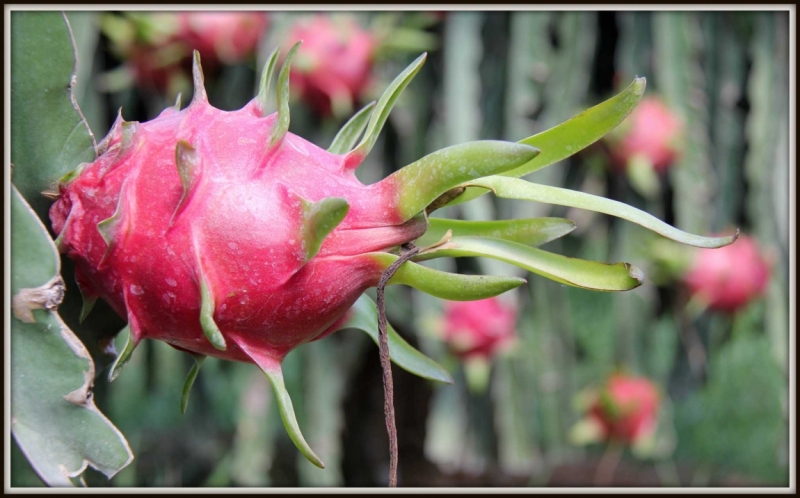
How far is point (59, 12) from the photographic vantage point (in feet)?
1.30

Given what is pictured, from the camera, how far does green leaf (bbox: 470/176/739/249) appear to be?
32 centimetres

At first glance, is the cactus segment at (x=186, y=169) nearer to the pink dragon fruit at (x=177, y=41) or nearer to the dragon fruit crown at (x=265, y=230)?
the dragon fruit crown at (x=265, y=230)

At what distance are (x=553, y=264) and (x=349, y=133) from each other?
0.15 m

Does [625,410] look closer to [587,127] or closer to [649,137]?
[649,137]

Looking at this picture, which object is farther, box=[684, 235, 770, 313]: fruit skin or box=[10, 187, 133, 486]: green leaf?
box=[684, 235, 770, 313]: fruit skin

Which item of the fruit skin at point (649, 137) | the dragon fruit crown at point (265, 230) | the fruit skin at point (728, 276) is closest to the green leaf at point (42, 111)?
the dragon fruit crown at point (265, 230)

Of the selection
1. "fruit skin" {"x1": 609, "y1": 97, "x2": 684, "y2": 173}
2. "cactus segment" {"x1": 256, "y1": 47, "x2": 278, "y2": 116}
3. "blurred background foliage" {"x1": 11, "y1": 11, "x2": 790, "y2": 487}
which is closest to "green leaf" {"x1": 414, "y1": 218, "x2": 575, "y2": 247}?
"cactus segment" {"x1": 256, "y1": 47, "x2": 278, "y2": 116}

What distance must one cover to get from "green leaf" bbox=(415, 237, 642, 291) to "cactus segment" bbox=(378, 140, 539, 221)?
0.03m

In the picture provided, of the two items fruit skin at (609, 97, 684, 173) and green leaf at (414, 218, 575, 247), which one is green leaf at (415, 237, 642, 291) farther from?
fruit skin at (609, 97, 684, 173)

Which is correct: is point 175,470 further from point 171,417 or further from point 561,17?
point 561,17

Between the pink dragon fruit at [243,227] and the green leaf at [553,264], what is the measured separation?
0.03 m

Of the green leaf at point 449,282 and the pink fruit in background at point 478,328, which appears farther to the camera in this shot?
the pink fruit in background at point 478,328

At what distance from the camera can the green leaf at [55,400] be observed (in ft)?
1.19

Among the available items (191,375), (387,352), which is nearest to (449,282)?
(387,352)
